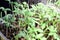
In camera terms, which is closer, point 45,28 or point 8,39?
point 8,39

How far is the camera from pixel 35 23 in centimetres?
291

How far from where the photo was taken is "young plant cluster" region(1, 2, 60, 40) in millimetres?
2639

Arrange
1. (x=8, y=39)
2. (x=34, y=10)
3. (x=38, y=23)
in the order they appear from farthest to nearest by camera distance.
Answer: (x=34, y=10) → (x=38, y=23) → (x=8, y=39)

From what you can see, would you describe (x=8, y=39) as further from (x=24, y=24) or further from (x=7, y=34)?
(x=24, y=24)

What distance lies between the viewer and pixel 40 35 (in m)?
2.66

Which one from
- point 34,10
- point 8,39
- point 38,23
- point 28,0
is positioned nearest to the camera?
point 8,39

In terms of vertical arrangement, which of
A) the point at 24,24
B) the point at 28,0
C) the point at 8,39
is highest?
the point at 28,0

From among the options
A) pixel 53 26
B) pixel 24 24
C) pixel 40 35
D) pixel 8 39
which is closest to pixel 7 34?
pixel 8 39

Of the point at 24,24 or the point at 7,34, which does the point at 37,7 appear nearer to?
the point at 24,24

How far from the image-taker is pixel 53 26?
283cm

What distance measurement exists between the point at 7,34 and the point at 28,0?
91 cm

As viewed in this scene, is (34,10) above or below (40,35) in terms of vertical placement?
above

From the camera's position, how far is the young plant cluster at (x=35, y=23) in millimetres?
2639

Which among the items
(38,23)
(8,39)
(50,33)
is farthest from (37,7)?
(8,39)
